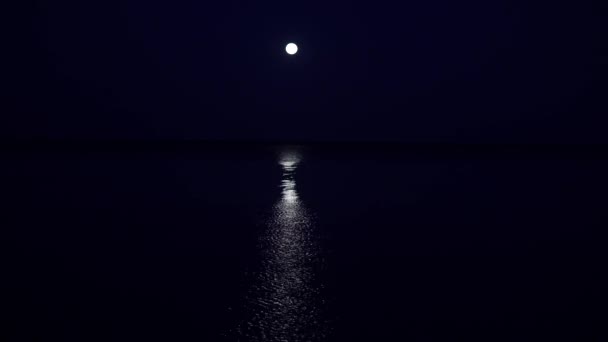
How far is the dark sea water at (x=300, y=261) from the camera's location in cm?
116

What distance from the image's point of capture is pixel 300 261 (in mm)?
1664

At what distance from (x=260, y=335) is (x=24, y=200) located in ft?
8.25

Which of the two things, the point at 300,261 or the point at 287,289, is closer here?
the point at 287,289

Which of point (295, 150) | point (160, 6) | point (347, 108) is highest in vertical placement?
point (160, 6)

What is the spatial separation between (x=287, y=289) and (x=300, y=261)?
0.93 ft

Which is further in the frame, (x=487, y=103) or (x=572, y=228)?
(x=487, y=103)

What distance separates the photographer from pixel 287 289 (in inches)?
54.6

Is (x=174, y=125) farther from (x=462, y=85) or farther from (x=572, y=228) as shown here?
(x=572, y=228)

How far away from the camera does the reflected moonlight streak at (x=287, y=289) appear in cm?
112

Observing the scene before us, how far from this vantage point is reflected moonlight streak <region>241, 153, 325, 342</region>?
112cm

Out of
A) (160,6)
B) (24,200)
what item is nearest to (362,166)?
(24,200)

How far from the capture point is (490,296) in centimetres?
135

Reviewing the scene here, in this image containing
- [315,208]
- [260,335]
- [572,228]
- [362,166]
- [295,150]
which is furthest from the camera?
[295,150]

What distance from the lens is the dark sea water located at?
1158 millimetres
